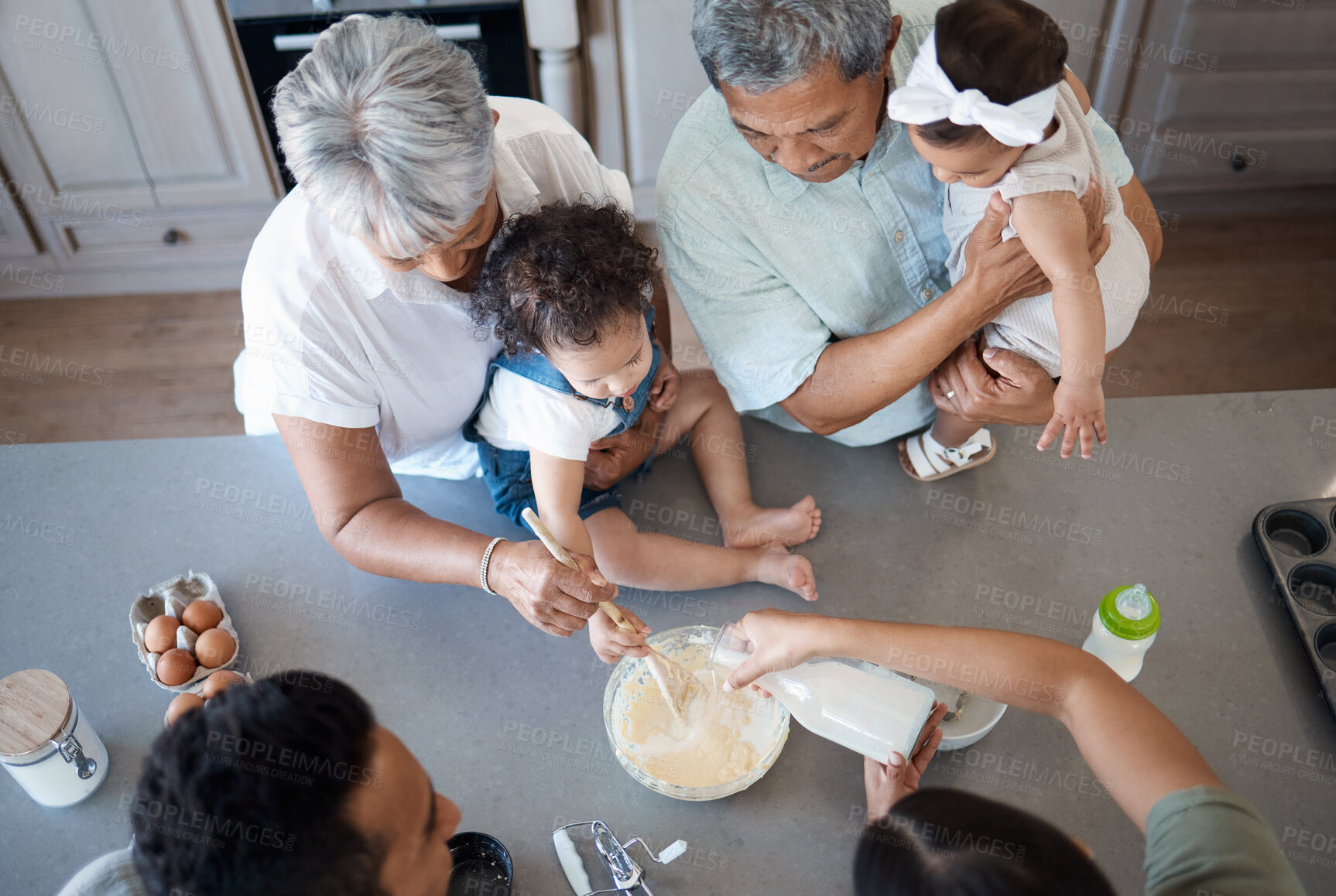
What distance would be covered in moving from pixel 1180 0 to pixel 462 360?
241 cm

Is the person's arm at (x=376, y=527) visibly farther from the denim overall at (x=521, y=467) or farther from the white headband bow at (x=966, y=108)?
the white headband bow at (x=966, y=108)

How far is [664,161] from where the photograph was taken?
141 cm

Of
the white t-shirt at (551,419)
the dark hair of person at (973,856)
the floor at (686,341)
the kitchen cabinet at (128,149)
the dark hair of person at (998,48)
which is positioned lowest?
the floor at (686,341)

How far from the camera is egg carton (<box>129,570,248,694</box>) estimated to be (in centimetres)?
113

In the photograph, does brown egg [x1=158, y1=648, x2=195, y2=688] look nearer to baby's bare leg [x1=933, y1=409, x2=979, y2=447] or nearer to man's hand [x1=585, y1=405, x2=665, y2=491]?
man's hand [x1=585, y1=405, x2=665, y2=491]

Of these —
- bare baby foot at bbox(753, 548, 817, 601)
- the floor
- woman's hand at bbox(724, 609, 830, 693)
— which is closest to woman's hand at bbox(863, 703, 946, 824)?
A: woman's hand at bbox(724, 609, 830, 693)

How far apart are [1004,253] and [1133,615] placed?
0.50 meters

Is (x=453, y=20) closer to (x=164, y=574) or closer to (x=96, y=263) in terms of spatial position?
(x=96, y=263)

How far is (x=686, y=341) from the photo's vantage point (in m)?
2.95

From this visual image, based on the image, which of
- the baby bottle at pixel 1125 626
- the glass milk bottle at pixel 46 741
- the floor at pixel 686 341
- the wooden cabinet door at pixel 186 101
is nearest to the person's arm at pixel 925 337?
the baby bottle at pixel 1125 626

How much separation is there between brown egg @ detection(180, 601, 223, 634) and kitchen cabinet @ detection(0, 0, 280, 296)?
2.03 meters

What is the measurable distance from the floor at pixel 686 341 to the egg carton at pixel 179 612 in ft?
5.18

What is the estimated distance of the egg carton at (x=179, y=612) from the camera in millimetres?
1129

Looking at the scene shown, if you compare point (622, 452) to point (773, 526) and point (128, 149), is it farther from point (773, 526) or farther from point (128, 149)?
point (128, 149)
